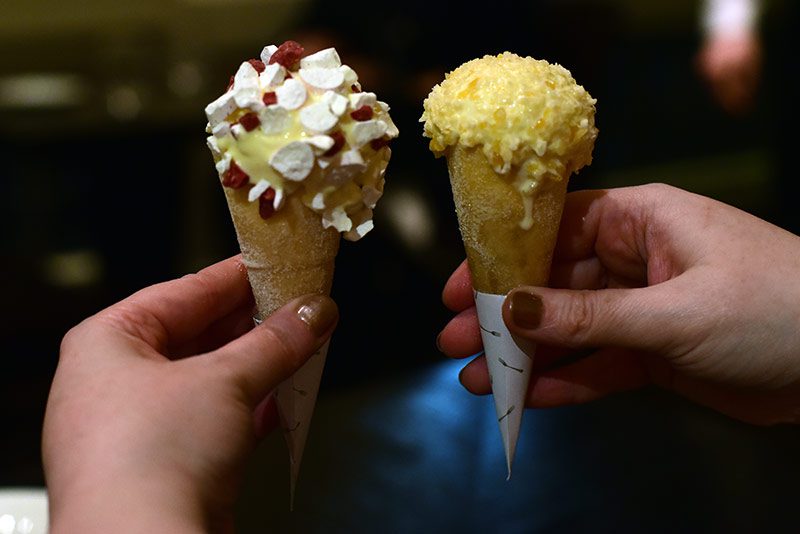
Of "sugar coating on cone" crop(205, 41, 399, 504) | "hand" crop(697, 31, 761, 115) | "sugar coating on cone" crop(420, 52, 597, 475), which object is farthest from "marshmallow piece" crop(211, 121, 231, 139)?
"hand" crop(697, 31, 761, 115)

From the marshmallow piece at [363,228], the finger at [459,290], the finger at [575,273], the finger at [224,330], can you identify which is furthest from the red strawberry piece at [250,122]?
the finger at [575,273]

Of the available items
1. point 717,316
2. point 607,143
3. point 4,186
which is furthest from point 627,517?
point 4,186

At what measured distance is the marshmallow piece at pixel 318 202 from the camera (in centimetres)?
110

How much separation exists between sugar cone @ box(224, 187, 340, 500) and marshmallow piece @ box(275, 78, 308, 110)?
14cm

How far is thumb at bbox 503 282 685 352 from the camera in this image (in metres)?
1.12

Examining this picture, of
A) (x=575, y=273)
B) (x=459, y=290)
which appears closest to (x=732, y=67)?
(x=575, y=273)

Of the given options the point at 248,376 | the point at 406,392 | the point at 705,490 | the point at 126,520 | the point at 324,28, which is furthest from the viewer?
the point at 324,28

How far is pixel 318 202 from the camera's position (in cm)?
110

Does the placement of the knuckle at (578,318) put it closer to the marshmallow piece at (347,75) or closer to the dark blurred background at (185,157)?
the marshmallow piece at (347,75)

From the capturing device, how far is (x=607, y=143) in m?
2.93

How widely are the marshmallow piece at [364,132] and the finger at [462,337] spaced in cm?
54

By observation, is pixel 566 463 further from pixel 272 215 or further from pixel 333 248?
pixel 272 215

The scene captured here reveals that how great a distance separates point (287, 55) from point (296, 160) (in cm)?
18

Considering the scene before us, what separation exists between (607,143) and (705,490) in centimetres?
156
